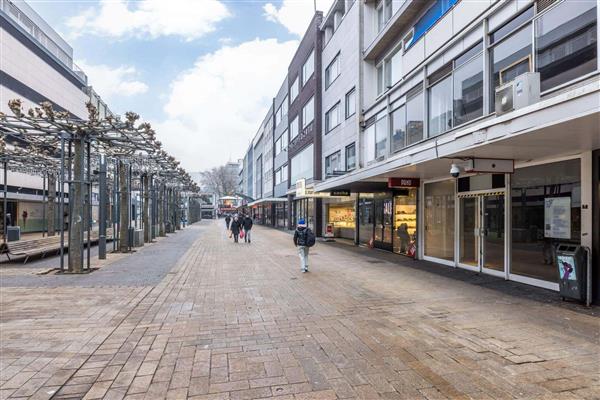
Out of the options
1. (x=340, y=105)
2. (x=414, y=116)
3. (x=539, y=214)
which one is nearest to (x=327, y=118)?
(x=340, y=105)

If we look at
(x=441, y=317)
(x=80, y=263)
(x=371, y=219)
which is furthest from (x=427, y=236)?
(x=80, y=263)

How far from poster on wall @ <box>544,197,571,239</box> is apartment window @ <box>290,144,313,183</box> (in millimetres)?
21032

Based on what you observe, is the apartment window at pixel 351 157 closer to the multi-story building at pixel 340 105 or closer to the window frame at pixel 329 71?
the multi-story building at pixel 340 105

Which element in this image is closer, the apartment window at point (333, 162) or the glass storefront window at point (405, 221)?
the glass storefront window at point (405, 221)

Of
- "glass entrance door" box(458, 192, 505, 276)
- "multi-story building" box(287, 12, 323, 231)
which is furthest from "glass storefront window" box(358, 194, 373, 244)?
"glass entrance door" box(458, 192, 505, 276)

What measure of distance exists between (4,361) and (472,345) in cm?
569

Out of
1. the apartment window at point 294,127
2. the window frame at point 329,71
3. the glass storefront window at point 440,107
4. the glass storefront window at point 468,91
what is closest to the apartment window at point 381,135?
the glass storefront window at point 440,107

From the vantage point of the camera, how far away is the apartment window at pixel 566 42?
682 cm

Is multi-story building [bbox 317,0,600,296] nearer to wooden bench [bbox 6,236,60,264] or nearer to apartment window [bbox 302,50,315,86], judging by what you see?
wooden bench [bbox 6,236,60,264]

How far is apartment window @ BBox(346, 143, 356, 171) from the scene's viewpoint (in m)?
20.4

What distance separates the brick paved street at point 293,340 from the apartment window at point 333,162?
1364 centimetres

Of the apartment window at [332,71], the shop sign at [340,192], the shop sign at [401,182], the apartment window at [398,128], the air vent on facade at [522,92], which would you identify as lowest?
the shop sign at [340,192]

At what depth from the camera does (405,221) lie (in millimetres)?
15266

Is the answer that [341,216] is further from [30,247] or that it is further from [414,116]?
[30,247]
